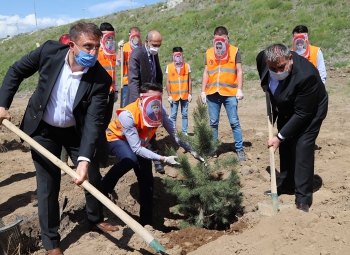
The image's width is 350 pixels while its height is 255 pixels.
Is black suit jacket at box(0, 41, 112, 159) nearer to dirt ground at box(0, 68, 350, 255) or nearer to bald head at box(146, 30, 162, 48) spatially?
dirt ground at box(0, 68, 350, 255)

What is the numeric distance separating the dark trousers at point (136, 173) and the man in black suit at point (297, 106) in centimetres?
145

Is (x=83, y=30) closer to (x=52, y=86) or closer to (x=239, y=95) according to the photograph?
(x=52, y=86)

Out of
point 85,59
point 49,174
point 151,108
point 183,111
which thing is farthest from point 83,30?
point 183,111

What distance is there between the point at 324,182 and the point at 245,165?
4.03 ft

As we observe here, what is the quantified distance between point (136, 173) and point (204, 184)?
2.56ft

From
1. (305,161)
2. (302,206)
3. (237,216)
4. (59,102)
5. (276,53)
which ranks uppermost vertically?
(276,53)

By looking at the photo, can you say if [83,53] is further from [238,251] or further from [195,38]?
[195,38]

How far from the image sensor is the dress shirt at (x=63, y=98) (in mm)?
3617

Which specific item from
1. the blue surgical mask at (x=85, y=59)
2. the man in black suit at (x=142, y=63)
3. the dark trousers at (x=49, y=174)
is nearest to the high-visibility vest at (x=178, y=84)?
the man in black suit at (x=142, y=63)

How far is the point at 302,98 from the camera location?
4621 millimetres

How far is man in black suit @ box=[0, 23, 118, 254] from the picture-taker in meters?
3.52

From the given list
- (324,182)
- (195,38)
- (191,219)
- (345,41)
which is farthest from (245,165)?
(195,38)

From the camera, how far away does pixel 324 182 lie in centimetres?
586

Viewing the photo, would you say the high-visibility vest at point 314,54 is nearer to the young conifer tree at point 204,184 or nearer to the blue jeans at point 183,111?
the young conifer tree at point 204,184
